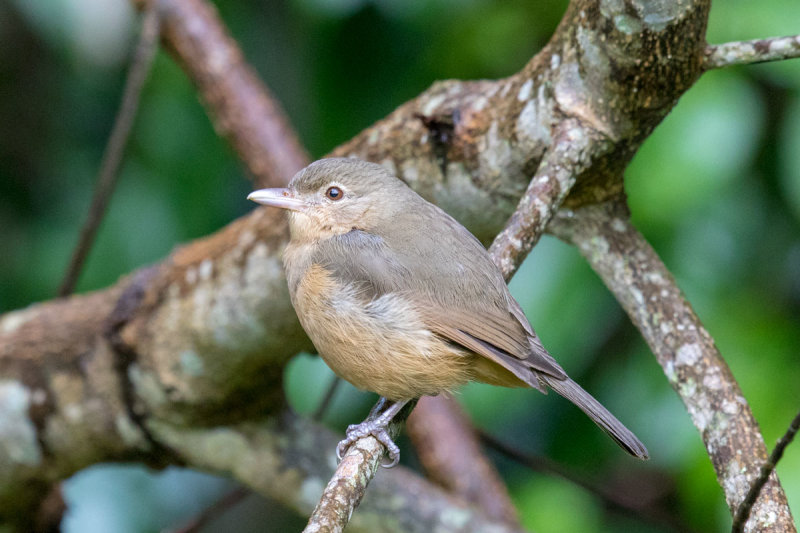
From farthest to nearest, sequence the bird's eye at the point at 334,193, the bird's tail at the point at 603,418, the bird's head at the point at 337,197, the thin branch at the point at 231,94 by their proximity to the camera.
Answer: the thin branch at the point at 231,94
the bird's eye at the point at 334,193
the bird's head at the point at 337,197
the bird's tail at the point at 603,418

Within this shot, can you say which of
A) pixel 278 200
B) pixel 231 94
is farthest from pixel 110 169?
pixel 278 200

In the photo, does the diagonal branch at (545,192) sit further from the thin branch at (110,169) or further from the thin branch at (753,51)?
the thin branch at (110,169)

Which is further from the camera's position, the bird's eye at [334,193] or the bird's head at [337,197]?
the bird's eye at [334,193]

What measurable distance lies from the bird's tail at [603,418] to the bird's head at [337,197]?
27.7 inches

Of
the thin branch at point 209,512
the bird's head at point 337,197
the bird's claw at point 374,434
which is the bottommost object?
the thin branch at point 209,512

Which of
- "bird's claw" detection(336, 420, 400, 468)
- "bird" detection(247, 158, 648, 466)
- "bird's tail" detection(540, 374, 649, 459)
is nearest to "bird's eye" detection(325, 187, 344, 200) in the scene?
"bird" detection(247, 158, 648, 466)

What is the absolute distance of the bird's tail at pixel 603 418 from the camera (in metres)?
2.05

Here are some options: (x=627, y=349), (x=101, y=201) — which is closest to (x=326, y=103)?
(x=101, y=201)

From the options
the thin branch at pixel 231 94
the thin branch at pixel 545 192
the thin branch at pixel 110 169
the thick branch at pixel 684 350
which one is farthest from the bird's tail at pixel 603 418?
the thin branch at pixel 110 169

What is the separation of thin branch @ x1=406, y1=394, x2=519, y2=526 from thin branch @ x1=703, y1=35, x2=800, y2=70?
1.89 meters

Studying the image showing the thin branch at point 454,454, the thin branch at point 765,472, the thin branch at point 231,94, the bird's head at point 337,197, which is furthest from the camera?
the thin branch at point 231,94

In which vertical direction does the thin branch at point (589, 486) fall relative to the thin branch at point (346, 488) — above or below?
above

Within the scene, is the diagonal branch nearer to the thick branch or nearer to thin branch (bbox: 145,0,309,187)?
the thick branch

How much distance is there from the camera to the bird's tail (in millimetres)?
2049
